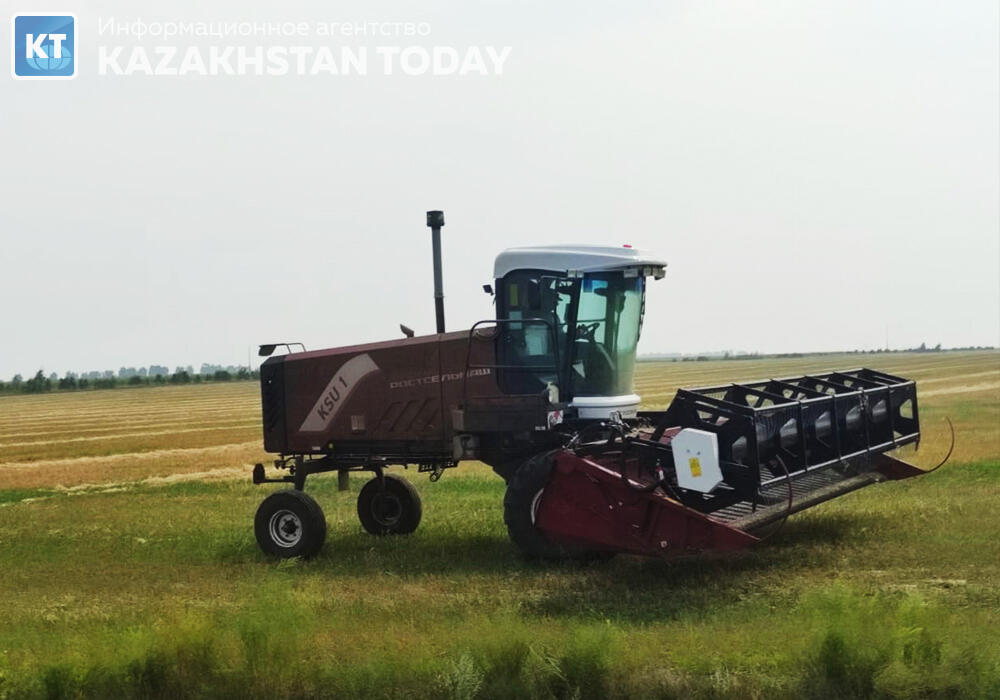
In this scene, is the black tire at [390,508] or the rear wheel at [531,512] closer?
the rear wheel at [531,512]

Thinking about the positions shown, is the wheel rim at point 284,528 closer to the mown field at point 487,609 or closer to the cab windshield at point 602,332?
the mown field at point 487,609

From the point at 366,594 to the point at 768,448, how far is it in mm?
3723

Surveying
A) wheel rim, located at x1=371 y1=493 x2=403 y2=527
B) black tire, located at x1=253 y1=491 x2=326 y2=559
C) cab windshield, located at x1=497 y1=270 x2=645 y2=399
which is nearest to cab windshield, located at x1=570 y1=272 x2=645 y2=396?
cab windshield, located at x1=497 y1=270 x2=645 y2=399

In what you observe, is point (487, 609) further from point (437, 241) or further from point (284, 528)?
point (437, 241)

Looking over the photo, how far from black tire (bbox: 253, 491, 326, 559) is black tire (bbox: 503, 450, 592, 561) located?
2.72 meters

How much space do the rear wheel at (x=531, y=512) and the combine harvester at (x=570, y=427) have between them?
15 millimetres

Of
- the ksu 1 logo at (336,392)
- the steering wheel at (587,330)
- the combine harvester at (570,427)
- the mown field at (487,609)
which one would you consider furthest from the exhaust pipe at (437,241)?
the mown field at (487,609)

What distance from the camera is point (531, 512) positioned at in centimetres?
1016

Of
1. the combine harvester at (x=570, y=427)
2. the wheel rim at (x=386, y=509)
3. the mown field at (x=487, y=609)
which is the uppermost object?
the combine harvester at (x=570, y=427)

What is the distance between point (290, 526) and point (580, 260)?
14.2 ft

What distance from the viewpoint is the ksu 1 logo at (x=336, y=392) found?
12.7 metres

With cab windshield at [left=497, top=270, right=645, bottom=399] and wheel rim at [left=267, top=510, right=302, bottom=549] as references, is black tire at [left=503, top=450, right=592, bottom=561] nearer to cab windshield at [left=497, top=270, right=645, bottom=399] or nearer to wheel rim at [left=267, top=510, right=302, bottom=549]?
cab windshield at [left=497, top=270, right=645, bottom=399]

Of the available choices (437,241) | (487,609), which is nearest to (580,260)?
(437,241)

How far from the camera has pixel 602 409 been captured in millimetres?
11125
